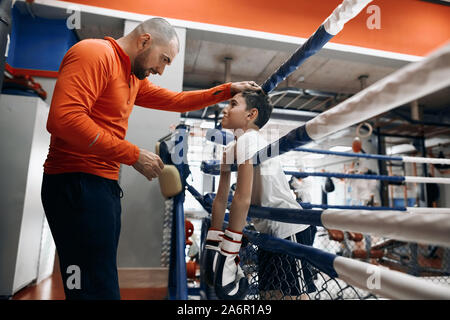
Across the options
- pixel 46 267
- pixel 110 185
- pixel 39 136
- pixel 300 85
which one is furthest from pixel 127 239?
pixel 300 85

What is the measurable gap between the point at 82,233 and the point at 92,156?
0.29 meters

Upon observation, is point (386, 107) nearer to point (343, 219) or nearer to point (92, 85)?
point (343, 219)

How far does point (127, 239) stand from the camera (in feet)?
9.27

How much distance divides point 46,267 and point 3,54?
244cm

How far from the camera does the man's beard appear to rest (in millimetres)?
1196

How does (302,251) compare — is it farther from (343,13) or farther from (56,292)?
(56,292)

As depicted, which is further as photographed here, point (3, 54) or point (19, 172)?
point (19, 172)

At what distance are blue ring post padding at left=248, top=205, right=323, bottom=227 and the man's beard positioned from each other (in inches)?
30.4

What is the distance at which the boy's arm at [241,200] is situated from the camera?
0.94m

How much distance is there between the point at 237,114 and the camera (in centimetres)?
136

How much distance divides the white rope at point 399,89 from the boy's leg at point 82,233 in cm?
89
